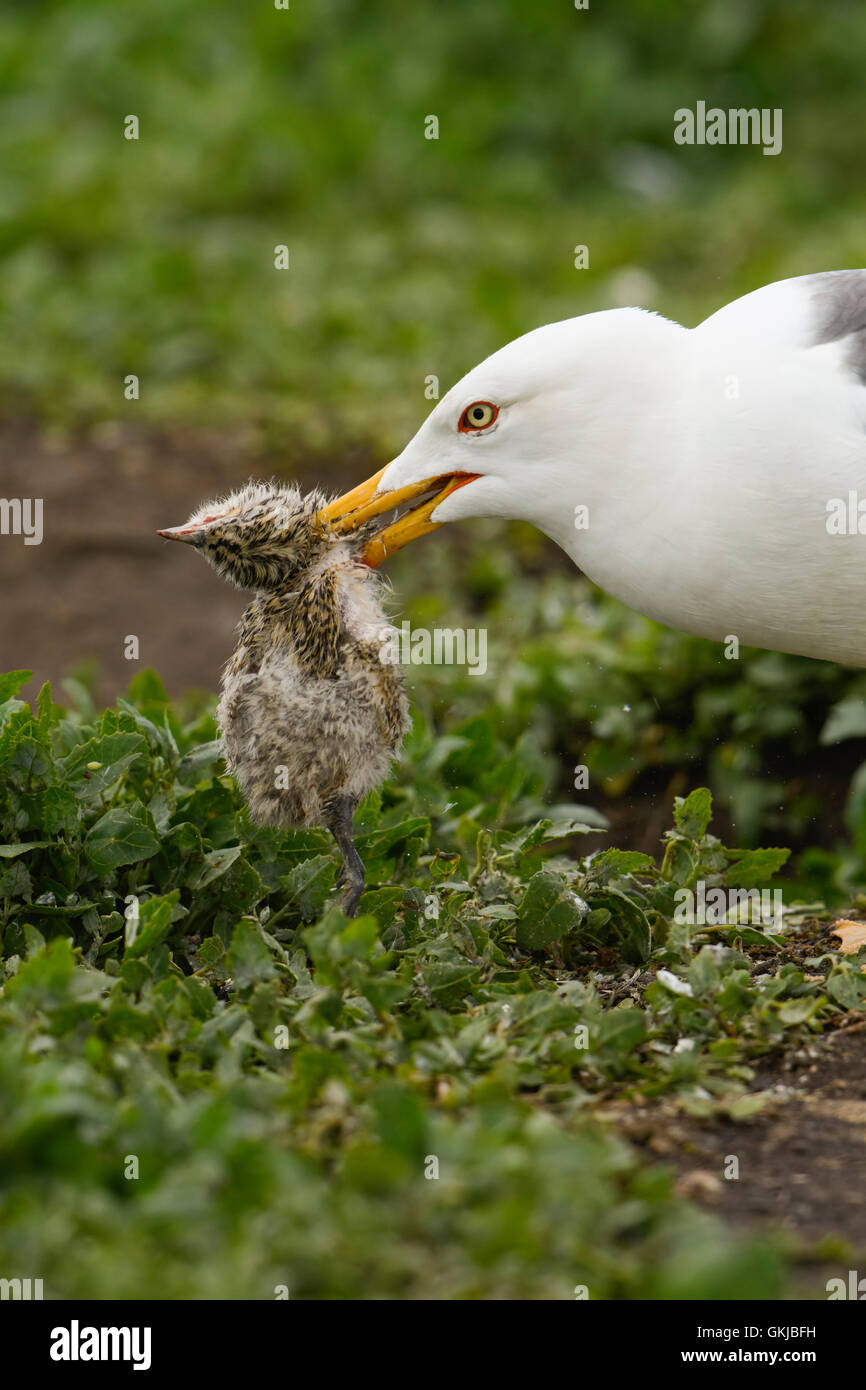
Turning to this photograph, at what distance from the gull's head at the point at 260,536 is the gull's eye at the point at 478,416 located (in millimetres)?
389

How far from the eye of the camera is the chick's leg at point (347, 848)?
156 inches

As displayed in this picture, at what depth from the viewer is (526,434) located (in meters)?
4.05

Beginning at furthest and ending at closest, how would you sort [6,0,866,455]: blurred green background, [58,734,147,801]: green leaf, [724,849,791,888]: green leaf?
[6,0,866,455]: blurred green background → [724,849,791,888]: green leaf → [58,734,147,801]: green leaf

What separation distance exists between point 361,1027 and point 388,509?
128 centimetres

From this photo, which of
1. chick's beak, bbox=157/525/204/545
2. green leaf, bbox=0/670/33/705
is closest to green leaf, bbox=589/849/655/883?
chick's beak, bbox=157/525/204/545

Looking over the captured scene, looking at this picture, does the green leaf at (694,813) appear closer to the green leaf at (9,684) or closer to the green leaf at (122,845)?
the green leaf at (122,845)

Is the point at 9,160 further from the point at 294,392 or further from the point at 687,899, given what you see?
the point at 687,899

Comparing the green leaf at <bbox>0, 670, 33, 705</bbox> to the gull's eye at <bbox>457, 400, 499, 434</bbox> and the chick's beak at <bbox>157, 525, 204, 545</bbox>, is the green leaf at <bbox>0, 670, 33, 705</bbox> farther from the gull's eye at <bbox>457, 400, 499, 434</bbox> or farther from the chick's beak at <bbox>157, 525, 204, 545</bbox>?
the gull's eye at <bbox>457, 400, 499, 434</bbox>

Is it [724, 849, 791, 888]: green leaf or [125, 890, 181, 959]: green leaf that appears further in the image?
[724, 849, 791, 888]: green leaf

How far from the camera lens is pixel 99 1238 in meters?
Answer: 2.72

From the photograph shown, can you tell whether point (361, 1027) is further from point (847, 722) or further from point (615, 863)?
point (847, 722)

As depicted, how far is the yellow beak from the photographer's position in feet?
13.6

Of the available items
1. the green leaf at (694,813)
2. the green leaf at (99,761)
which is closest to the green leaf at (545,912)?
the green leaf at (694,813)

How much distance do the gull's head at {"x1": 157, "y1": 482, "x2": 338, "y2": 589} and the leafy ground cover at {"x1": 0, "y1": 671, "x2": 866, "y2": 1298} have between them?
49 centimetres
